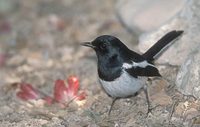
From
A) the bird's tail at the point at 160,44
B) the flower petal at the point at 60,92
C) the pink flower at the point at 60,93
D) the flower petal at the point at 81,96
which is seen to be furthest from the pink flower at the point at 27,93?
the bird's tail at the point at 160,44

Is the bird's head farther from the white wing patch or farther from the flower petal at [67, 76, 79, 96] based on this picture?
the flower petal at [67, 76, 79, 96]

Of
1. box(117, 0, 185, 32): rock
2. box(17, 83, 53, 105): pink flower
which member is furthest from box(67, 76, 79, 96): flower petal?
box(117, 0, 185, 32): rock

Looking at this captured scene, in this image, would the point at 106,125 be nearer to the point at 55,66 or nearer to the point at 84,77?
the point at 84,77

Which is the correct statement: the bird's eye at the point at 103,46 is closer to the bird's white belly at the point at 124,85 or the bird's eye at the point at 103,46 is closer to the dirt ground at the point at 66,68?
the bird's white belly at the point at 124,85

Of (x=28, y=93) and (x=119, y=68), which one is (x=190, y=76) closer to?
(x=119, y=68)

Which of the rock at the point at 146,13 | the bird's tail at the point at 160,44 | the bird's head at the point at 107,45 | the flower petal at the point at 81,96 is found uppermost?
the rock at the point at 146,13

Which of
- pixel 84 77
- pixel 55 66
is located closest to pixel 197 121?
pixel 84 77
